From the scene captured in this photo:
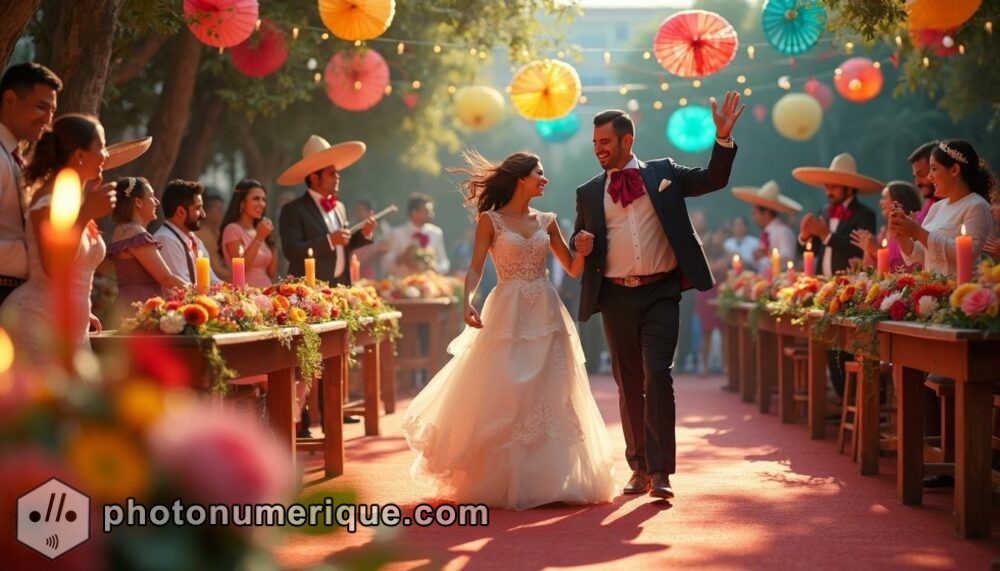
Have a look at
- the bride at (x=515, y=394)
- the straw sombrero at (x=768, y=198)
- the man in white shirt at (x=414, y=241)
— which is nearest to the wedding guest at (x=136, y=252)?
the bride at (x=515, y=394)

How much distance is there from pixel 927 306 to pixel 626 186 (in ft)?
6.49

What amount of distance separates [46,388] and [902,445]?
20.2ft

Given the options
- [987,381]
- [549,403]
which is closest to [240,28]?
[549,403]

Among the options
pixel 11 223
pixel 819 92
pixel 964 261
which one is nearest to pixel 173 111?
pixel 11 223

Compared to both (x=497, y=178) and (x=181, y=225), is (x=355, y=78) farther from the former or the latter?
(x=497, y=178)

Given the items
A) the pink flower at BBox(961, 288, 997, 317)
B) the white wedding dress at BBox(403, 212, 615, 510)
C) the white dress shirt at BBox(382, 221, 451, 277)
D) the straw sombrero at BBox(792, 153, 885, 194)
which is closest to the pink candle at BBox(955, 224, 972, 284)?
the pink flower at BBox(961, 288, 997, 317)

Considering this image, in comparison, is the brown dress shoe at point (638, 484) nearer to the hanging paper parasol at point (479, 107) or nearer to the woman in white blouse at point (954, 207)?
the woman in white blouse at point (954, 207)

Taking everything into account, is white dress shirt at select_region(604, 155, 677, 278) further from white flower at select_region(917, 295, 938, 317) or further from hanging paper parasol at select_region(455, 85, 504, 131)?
hanging paper parasol at select_region(455, 85, 504, 131)

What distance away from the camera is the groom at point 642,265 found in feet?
23.9

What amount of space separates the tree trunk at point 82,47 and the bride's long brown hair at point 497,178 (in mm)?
3274

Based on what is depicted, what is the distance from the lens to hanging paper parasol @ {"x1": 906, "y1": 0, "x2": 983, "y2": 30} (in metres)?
9.33

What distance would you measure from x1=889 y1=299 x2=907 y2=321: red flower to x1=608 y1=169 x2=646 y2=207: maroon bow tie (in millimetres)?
1609

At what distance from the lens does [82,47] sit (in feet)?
30.8

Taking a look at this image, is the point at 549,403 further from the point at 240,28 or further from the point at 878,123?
the point at 878,123
